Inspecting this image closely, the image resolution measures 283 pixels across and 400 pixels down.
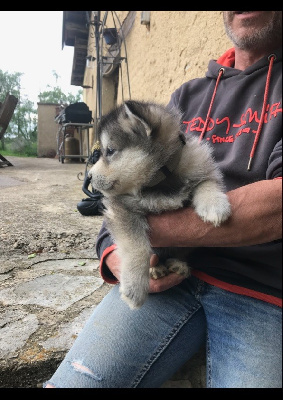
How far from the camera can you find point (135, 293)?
3.38 ft

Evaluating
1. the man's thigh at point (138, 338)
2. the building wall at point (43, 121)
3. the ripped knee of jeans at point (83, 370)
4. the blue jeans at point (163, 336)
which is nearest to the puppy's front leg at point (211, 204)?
the blue jeans at point (163, 336)

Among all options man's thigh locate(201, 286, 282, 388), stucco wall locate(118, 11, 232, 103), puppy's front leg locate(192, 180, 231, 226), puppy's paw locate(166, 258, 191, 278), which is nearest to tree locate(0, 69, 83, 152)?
puppy's front leg locate(192, 180, 231, 226)

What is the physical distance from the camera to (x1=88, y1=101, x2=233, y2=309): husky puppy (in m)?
0.97

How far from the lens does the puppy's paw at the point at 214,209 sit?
0.84 m

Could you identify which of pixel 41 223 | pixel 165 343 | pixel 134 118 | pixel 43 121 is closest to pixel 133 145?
pixel 134 118

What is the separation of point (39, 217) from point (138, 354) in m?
2.38

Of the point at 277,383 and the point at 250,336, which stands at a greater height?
the point at 277,383

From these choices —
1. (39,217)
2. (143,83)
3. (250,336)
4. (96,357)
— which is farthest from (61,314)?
(143,83)

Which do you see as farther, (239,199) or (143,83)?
(143,83)

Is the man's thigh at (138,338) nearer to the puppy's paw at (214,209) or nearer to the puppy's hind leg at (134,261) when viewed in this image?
the puppy's hind leg at (134,261)

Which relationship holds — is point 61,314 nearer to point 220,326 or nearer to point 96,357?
point 96,357

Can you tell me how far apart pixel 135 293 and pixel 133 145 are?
48 centimetres

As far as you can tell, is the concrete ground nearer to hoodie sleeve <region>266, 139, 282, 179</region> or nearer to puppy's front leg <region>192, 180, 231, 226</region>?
puppy's front leg <region>192, 180, 231, 226</region>
